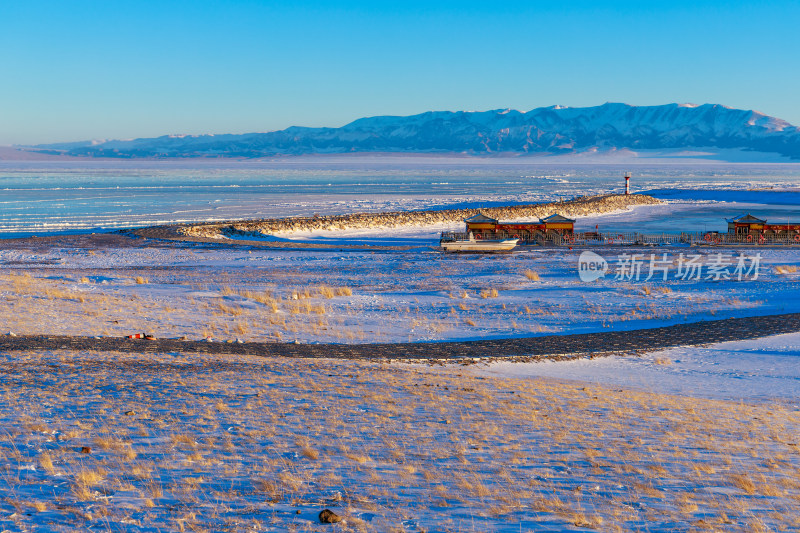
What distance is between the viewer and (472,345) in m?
18.0

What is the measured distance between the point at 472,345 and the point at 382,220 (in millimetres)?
47566

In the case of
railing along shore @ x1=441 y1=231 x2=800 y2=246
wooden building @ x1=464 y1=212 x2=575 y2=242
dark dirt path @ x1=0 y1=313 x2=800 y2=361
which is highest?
wooden building @ x1=464 y1=212 x2=575 y2=242

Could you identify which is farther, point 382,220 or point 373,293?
point 382,220

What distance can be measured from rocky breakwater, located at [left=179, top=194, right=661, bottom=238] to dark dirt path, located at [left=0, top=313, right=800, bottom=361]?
118 ft

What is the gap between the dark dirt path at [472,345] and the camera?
51.5 ft

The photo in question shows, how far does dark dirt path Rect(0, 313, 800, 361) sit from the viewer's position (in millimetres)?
15711

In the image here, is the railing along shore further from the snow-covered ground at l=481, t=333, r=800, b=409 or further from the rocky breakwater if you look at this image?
the snow-covered ground at l=481, t=333, r=800, b=409

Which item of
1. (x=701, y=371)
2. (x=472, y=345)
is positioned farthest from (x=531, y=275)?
(x=701, y=371)

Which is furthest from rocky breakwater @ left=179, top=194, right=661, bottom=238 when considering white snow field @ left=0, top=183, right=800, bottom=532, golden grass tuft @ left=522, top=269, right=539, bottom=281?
white snow field @ left=0, top=183, right=800, bottom=532

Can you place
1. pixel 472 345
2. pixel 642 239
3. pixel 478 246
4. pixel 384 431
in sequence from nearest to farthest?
pixel 384 431
pixel 472 345
pixel 478 246
pixel 642 239

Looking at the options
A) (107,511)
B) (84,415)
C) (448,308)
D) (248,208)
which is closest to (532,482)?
(107,511)

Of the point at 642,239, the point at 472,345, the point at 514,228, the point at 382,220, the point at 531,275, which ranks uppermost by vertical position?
the point at 514,228

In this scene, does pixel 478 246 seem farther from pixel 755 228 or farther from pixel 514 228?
pixel 755 228

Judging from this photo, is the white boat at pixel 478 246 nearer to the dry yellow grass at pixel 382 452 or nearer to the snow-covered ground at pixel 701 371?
the snow-covered ground at pixel 701 371
